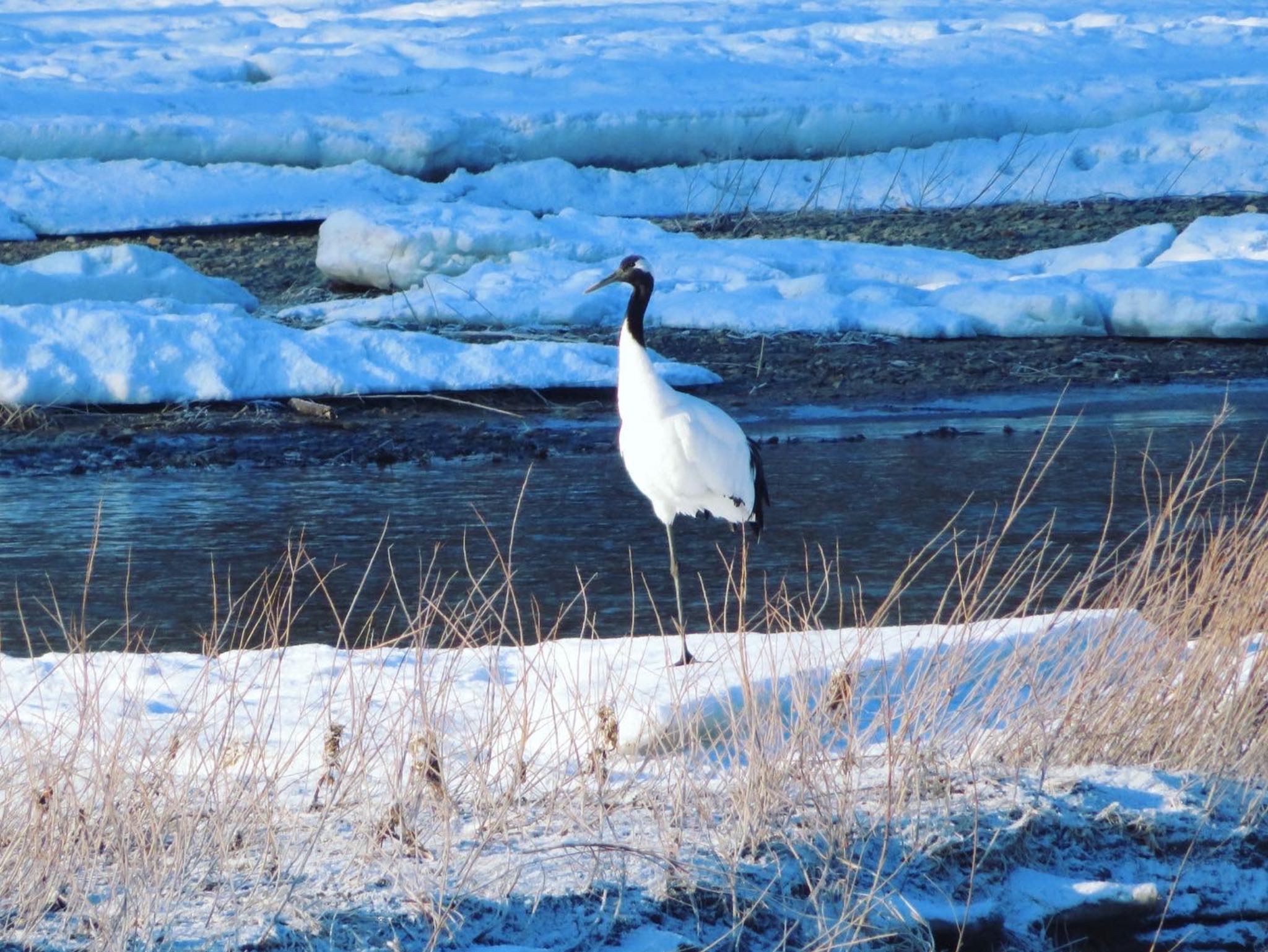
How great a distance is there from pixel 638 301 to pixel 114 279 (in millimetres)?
7816

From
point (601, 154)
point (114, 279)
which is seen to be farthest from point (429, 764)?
point (601, 154)

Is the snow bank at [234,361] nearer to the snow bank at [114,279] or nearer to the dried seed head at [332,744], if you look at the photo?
the snow bank at [114,279]

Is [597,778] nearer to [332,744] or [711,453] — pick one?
[332,744]

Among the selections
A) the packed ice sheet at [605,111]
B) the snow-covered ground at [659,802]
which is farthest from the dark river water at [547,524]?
the packed ice sheet at [605,111]

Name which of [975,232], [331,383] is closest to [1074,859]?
[331,383]

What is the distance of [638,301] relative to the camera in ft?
21.1

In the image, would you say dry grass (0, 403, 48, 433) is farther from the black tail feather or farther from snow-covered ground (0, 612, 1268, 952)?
snow-covered ground (0, 612, 1268, 952)

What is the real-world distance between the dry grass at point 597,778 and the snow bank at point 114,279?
8.16 metres

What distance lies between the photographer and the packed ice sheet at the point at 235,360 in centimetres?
1075

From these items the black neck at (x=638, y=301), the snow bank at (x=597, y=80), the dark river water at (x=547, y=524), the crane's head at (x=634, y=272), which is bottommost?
the dark river water at (x=547, y=524)

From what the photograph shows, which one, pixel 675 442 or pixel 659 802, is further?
pixel 675 442

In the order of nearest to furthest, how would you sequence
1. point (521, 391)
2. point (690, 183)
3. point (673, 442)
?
1. point (673, 442)
2. point (521, 391)
3. point (690, 183)

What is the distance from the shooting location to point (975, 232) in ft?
57.6

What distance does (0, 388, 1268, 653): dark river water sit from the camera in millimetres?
7188
